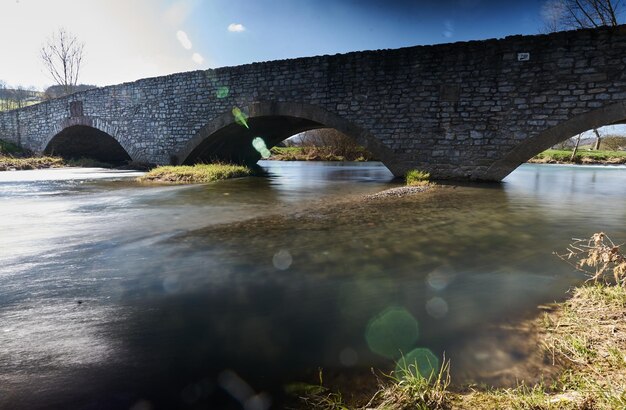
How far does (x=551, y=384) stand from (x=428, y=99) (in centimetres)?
976

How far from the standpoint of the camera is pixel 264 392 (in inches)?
64.0

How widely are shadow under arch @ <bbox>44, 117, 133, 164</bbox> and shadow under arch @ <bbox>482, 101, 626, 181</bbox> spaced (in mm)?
16208

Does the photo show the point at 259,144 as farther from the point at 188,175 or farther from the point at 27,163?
the point at 27,163

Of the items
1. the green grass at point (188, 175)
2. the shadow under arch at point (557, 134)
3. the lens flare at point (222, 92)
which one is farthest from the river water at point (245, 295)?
the lens flare at point (222, 92)

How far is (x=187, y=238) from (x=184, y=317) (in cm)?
225

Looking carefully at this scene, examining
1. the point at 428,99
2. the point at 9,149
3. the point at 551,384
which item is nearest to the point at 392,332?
the point at 551,384

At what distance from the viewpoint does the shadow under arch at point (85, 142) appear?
18.6 meters

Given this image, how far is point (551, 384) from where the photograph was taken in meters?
1.60

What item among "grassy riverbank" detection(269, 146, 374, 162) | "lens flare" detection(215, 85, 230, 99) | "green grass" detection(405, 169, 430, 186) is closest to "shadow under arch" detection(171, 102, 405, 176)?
"lens flare" detection(215, 85, 230, 99)

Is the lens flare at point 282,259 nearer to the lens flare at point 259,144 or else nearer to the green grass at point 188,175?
the green grass at point 188,175

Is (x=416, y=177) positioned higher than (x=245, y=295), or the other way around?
(x=416, y=177)

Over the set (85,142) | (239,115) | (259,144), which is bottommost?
(259,144)

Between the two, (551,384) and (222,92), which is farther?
(222,92)

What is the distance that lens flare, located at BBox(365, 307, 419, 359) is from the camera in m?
1.99
